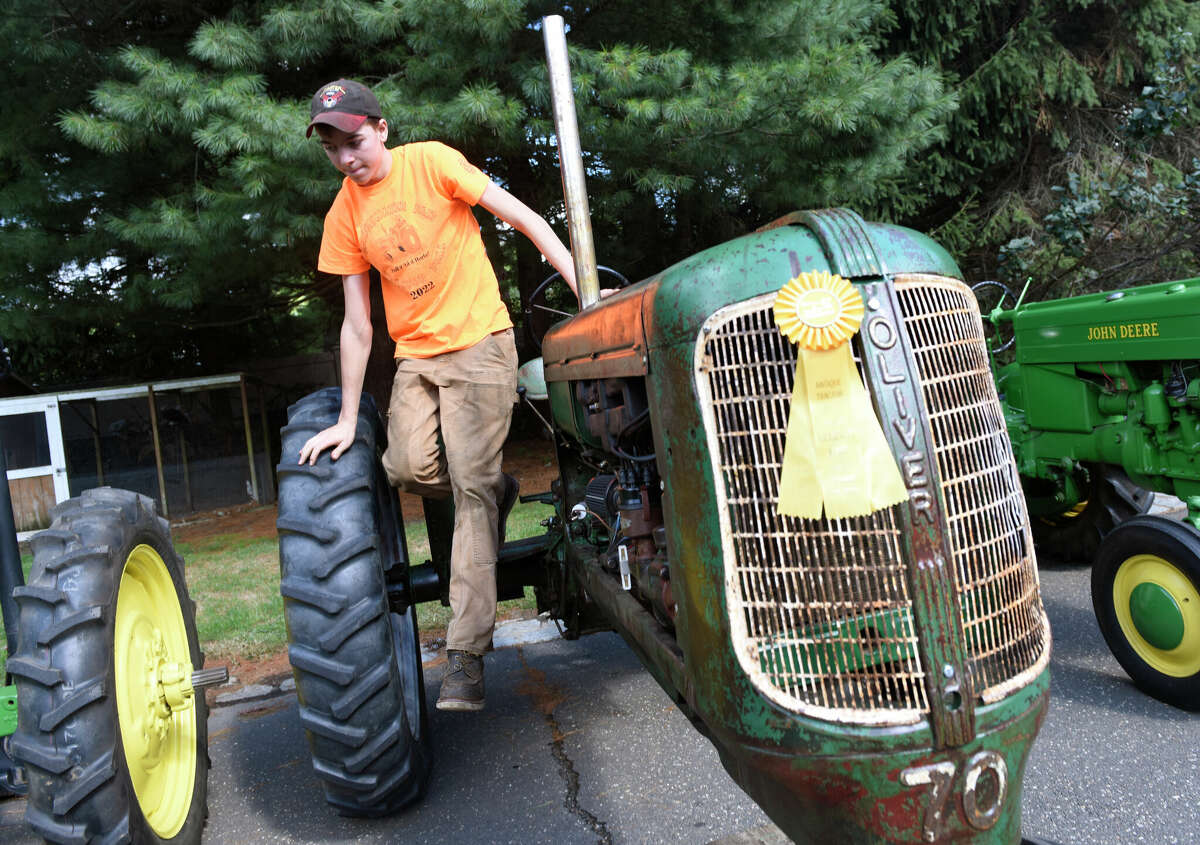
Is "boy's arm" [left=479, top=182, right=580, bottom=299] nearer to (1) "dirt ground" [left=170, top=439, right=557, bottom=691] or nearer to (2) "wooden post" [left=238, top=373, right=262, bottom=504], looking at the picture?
(1) "dirt ground" [left=170, top=439, right=557, bottom=691]

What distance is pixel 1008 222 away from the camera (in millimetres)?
9383

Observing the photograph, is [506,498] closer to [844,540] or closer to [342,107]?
[342,107]

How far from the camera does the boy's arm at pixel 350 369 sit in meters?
2.59

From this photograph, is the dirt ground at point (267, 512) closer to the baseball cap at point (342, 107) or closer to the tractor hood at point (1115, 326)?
the tractor hood at point (1115, 326)

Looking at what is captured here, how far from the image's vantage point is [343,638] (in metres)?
2.32

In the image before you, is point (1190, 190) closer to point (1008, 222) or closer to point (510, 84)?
point (1008, 222)

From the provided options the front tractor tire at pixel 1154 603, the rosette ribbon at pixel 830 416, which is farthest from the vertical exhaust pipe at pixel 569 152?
the front tractor tire at pixel 1154 603

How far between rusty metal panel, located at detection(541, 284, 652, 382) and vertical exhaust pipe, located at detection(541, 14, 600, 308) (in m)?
0.23

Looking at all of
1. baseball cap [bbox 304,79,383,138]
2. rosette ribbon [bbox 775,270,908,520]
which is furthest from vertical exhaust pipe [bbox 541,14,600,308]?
rosette ribbon [bbox 775,270,908,520]

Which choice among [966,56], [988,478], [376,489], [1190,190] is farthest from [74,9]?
[1190,190]

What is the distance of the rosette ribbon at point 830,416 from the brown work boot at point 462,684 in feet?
4.92

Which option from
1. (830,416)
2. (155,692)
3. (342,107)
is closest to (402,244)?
(342,107)

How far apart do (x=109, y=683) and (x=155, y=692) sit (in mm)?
402

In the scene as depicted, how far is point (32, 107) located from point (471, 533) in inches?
267
